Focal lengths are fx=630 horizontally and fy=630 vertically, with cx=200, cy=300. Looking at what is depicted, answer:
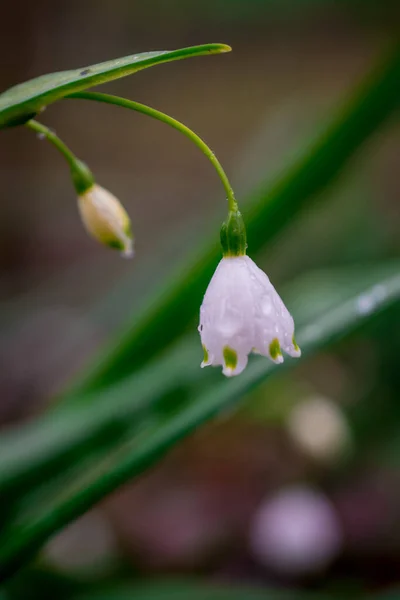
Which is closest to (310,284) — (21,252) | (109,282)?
(109,282)

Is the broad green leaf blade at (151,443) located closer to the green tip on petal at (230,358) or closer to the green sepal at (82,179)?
the green tip on petal at (230,358)

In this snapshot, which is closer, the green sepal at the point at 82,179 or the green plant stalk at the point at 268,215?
the green sepal at the point at 82,179

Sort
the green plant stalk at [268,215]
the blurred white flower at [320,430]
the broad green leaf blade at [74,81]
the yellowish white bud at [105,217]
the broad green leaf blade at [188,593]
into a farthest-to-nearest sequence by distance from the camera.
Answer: the blurred white flower at [320,430]
the broad green leaf blade at [188,593]
the green plant stalk at [268,215]
the yellowish white bud at [105,217]
the broad green leaf blade at [74,81]

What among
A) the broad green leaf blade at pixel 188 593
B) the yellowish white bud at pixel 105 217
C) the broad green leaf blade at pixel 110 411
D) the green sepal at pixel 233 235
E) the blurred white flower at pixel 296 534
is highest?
the yellowish white bud at pixel 105 217

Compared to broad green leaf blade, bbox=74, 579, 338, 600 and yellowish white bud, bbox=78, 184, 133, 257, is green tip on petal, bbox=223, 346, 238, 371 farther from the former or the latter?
broad green leaf blade, bbox=74, 579, 338, 600

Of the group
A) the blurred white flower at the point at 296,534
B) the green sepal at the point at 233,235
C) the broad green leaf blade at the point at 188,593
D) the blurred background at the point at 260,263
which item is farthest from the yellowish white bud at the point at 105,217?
the blurred white flower at the point at 296,534

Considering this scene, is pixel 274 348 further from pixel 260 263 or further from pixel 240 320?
pixel 260 263

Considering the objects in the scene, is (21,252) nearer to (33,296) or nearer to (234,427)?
(33,296)
